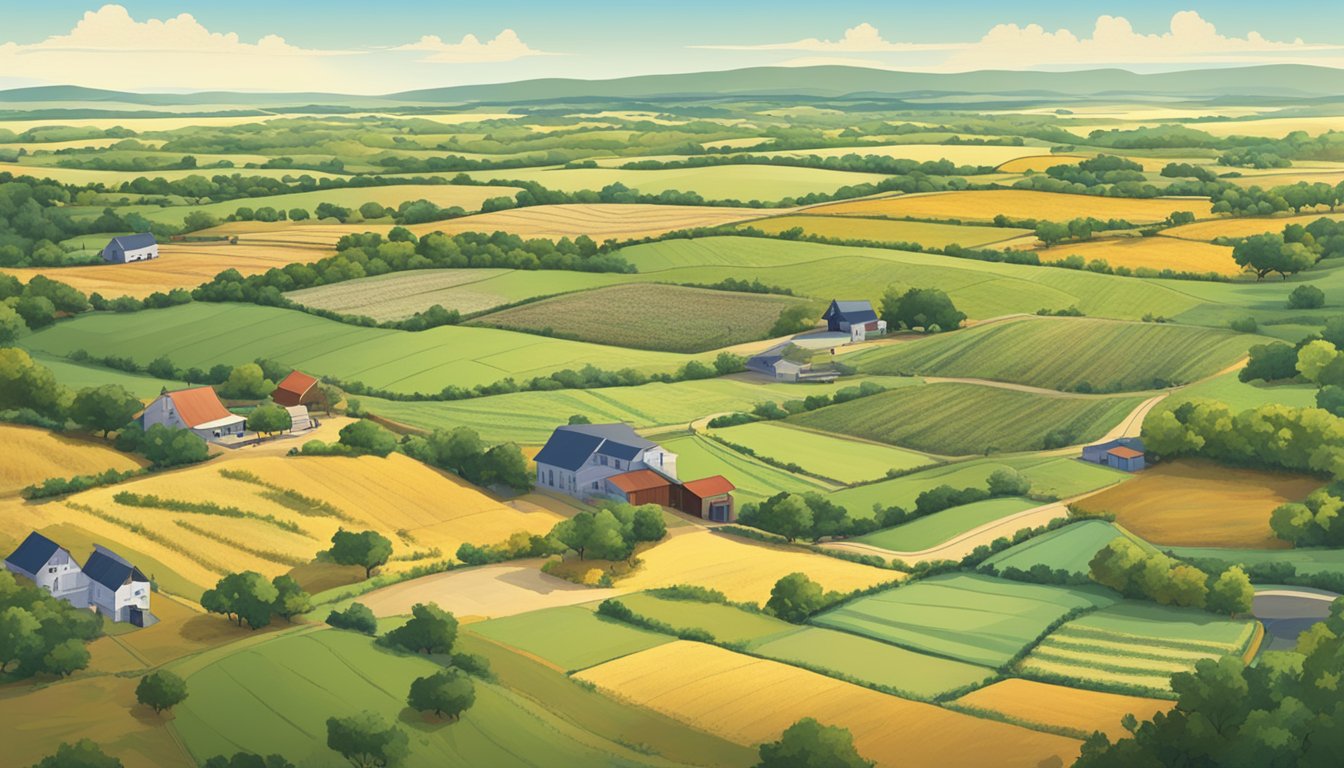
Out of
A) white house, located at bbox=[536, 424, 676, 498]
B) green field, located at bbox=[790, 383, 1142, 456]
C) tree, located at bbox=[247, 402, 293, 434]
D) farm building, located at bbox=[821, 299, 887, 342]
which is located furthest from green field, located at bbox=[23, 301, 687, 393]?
white house, located at bbox=[536, 424, 676, 498]

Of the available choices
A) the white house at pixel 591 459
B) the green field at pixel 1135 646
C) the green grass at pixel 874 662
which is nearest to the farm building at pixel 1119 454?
the green field at pixel 1135 646

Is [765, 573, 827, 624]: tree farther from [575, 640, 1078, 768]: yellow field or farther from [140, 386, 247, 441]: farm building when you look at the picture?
[140, 386, 247, 441]: farm building

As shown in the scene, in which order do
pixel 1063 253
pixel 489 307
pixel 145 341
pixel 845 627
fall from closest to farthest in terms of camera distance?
pixel 845 627 < pixel 145 341 < pixel 489 307 < pixel 1063 253

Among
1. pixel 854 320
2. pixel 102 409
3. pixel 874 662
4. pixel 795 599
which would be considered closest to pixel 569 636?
pixel 795 599

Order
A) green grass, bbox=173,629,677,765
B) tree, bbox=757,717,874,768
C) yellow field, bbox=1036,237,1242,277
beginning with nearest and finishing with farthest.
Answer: tree, bbox=757,717,874,768
green grass, bbox=173,629,677,765
yellow field, bbox=1036,237,1242,277

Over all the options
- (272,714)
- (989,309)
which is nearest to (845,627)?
(272,714)

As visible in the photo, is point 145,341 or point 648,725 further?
point 145,341

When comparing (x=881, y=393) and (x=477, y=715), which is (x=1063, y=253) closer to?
(x=881, y=393)
